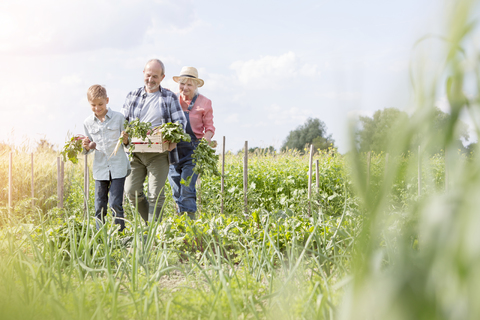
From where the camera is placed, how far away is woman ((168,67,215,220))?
4.10 meters

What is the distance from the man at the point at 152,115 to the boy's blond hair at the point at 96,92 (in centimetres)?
31

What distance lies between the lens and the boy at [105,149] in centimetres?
363

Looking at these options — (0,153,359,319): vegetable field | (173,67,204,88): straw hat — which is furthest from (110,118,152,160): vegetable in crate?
(173,67,204,88): straw hat

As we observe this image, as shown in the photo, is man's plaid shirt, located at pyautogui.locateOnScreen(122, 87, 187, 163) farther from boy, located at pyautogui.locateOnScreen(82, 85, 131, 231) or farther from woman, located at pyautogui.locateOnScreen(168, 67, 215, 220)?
woman, located at pyautogui.locateOnScreen(168, 67, 215, 220)

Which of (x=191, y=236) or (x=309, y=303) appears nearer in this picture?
(x=309, y=303)

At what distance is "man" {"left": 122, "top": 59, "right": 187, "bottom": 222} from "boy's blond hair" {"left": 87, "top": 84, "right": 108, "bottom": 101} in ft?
1.01

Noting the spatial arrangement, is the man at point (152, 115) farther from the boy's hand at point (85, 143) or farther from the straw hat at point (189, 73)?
the straw hat at point (189, 73)

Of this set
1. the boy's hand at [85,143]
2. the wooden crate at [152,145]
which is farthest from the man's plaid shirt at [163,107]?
the boy's hand at [85,143]

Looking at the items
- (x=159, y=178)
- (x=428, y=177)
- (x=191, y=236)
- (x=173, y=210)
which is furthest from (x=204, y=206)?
(x=428, y=177)

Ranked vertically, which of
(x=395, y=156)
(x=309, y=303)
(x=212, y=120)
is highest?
(x=212, y=120)

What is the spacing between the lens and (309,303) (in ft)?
3.45

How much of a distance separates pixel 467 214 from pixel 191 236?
6.94ft

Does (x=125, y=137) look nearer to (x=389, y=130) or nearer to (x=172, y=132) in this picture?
(x=172, y=132)

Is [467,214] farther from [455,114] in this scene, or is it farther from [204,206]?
[204,206]
